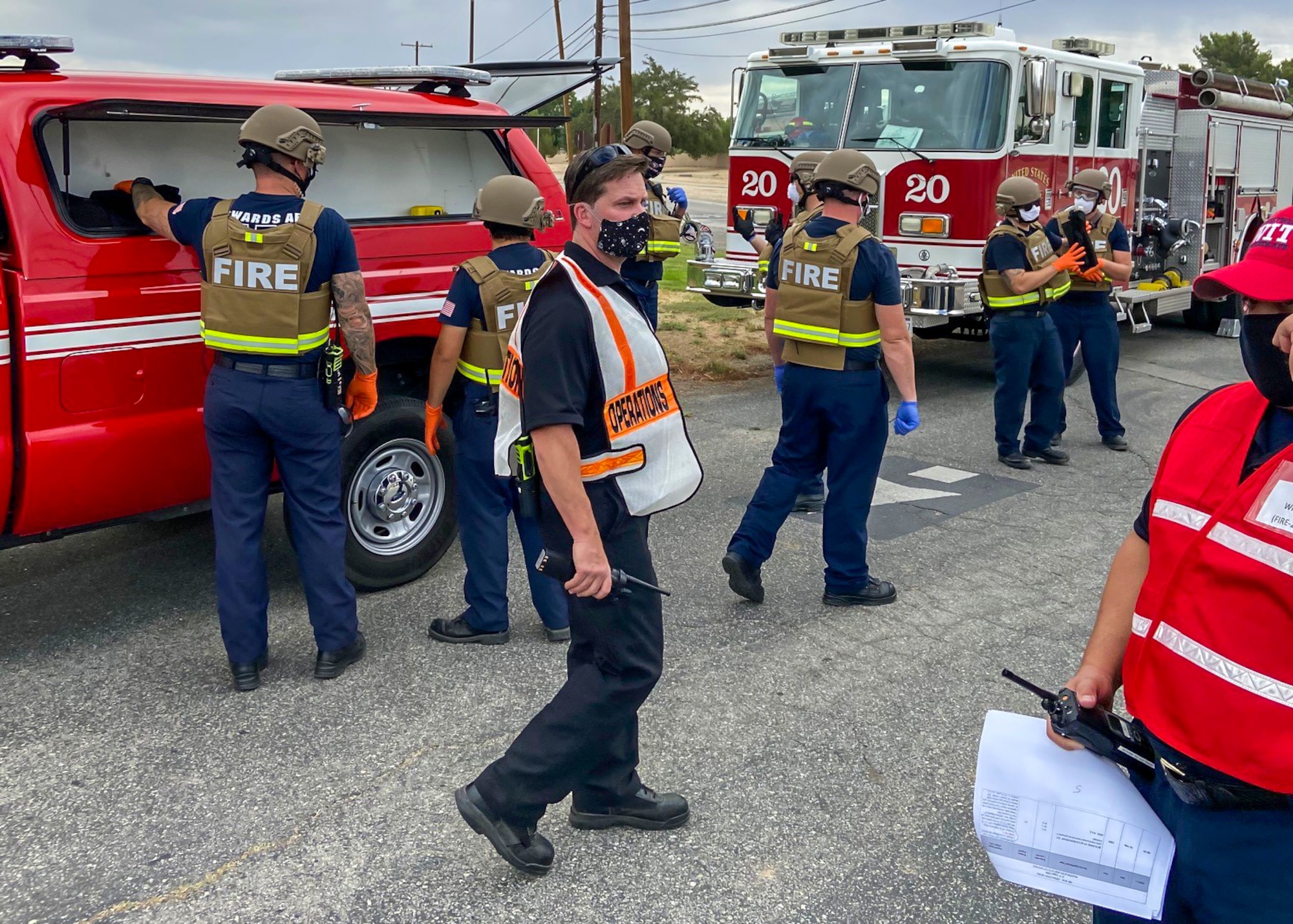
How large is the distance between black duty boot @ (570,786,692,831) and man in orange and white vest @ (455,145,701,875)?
0.25 m

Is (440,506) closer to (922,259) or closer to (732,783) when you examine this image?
(732,783)

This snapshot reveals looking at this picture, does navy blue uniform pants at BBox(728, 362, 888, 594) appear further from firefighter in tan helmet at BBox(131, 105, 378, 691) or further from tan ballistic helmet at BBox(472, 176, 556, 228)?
firefighter in tan helmet at BBox(131, 105, 378, 691)

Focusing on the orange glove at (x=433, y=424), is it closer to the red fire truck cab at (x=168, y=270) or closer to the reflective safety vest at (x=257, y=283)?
the red fire truck cab at (x=168, y=270)

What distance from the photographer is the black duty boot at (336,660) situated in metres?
4.33

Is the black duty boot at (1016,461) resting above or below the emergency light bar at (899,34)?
below

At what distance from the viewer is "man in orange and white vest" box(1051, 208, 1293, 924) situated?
1.72 metres

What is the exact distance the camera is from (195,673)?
4.35m

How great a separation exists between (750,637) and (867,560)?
1.21 meters

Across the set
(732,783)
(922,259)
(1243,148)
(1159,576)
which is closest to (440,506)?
(732,783)

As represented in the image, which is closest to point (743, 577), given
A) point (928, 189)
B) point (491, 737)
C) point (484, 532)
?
point (484, 532)

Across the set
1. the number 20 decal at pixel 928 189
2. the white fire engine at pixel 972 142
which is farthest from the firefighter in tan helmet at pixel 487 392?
the number 20 decal at pixel 928 189

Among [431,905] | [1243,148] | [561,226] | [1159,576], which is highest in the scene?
[1243,148]

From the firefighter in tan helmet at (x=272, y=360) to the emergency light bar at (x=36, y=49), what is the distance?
0.55 meters

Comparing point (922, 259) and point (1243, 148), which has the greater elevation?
point (1243, 148)
